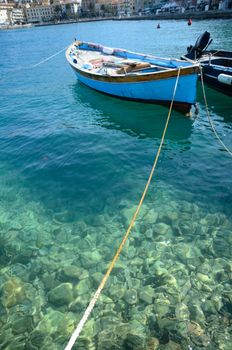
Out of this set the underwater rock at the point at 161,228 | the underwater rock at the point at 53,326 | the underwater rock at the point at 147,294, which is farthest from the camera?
the underwater rock at the point at 161,228

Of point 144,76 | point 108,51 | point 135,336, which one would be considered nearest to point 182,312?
point 135,336

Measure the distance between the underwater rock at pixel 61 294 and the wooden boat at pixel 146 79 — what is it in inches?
373

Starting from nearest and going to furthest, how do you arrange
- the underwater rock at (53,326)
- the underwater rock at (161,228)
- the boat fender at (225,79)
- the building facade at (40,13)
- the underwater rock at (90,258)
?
the underwater rock at (53,326), the underwater rock at (90,258), the underwater rock at (161,228), the boat fender at (225,79), the building facade at (40,13)

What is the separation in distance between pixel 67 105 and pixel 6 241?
35.8 feet

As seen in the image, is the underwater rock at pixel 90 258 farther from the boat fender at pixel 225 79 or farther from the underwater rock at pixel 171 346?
the boat fender at pixel 225 79

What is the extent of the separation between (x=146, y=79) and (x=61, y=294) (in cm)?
1011

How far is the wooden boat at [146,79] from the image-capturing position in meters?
11.5

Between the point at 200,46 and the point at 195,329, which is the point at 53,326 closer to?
the point at 195,329

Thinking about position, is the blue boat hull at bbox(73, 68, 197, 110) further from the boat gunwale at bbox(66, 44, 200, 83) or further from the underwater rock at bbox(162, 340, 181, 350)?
the underwater rock at bbox(162, 340, 181, 350)

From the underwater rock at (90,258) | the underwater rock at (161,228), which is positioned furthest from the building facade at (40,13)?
the underwater rock at (90,258)

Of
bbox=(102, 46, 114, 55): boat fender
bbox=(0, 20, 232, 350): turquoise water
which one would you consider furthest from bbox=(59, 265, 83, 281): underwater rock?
bbox=(102, 46, 114, 55): boat fender

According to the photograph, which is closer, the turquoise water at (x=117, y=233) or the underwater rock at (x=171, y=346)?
the underwater rock at (x=171, y=346)

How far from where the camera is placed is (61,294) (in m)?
5.40

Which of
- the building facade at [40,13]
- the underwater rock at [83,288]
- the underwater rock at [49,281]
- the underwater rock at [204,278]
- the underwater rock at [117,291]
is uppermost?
the underwater rock at [204,278]
